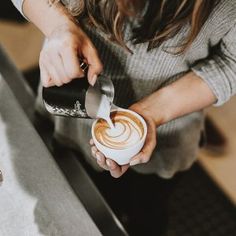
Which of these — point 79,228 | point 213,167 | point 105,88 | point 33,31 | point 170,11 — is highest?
point 170,11

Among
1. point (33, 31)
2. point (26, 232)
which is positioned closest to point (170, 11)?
point (26, 232)

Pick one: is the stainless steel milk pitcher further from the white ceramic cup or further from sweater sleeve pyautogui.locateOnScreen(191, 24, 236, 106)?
sweater sleeve pyautogui.locateOnScreen(191, 24, 236, 106)

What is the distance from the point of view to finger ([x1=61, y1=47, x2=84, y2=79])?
97 centimetres

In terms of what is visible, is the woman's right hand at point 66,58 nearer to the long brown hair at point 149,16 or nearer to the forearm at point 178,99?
the long brown hair at point 149,16

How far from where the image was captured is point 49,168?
1070 millimetres

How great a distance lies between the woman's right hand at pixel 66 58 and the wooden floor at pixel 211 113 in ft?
4.84

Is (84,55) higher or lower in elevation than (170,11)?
lower

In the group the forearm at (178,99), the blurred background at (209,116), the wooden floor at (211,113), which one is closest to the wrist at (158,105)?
the forearm at (178,99)

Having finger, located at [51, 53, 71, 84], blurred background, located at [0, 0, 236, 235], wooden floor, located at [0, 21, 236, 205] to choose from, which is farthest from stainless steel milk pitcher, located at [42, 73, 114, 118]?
wooden floor, located at [0, 21, 236, 205]

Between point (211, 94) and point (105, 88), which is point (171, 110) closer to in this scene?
point (211, 94)

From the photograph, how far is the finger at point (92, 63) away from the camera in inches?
38.7

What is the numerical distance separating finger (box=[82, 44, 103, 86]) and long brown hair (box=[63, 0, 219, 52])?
88 millimetres

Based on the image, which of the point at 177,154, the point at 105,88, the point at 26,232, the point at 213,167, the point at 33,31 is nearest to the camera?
the point at 26,232

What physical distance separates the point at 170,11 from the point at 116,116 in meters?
0.31
